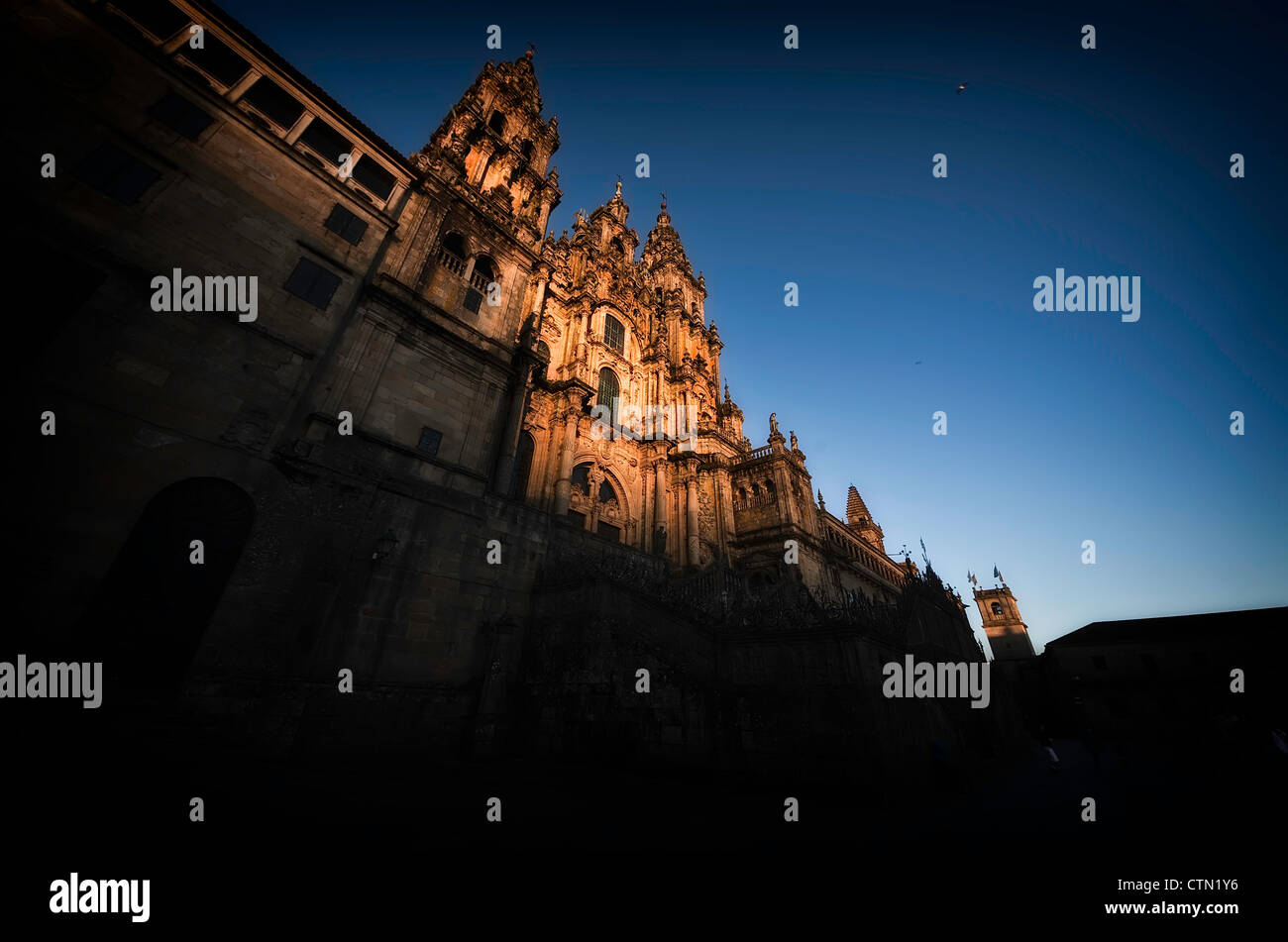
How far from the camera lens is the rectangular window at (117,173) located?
32.0ft

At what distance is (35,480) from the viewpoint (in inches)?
298

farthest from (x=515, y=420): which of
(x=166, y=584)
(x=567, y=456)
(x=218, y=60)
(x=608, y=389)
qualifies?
(x=608, y=389)

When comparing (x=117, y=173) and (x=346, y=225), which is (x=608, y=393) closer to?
(x=346, y=225)

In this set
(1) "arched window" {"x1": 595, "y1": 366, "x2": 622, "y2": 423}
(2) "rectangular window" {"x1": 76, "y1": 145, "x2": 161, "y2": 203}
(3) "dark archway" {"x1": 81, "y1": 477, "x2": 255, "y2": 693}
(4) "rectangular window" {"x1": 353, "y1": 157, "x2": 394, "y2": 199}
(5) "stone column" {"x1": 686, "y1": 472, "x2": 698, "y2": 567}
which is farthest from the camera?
(1) "arched window" {"x1": 595, "y1": 366, "x2": 622, "y2": 423}

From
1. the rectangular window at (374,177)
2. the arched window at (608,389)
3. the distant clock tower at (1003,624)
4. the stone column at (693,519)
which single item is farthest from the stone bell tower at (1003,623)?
the rectangular window at (374,177)

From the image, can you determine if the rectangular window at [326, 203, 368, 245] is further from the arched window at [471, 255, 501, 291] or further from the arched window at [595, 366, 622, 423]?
the arched window at [595, 366, 622, 423]

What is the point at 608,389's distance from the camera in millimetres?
29156

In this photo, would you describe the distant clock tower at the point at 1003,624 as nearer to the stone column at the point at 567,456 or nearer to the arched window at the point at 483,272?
the stone column at the point at 567,456

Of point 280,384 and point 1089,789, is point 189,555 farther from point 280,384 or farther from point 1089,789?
point 1089,789

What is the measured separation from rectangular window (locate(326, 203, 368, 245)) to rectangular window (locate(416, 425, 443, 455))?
20.8ft

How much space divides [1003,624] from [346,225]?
84.9 m

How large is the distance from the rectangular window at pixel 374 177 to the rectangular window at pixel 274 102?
1871mm

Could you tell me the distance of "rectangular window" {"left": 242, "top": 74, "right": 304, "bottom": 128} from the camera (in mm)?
13461

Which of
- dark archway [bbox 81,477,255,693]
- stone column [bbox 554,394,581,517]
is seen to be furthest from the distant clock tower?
dark archway [bbox 81,477,255,693]
